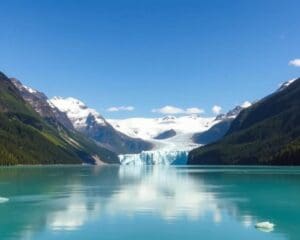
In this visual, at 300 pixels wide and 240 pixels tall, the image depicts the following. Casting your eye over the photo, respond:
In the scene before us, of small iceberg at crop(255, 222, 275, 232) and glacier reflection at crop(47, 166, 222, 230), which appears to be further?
glacier reflection at crop(47, 166, 222, 230)

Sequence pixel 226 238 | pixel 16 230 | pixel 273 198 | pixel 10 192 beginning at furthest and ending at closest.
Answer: pixel 10 192
pixel 273 198
pixel 16 230
pixel 226 238

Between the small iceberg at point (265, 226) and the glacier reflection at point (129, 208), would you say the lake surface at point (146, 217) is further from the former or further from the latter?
the small iceberg at point (265, 226)

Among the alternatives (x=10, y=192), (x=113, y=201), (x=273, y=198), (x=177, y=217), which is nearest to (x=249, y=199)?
(x=273, y=198)

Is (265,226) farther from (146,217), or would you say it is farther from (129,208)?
(129,208)

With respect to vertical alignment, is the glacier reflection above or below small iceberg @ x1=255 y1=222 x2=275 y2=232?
above

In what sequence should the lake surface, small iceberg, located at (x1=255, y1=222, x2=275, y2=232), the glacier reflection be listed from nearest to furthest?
the lake surface, small iceberg, located at (x1=255, y1=222, x2=275, y2=232), the glacier reflection

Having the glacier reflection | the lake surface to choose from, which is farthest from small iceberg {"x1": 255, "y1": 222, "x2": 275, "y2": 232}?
the glacier reflection

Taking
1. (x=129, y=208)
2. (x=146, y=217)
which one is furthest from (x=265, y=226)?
(x=129, y=208)

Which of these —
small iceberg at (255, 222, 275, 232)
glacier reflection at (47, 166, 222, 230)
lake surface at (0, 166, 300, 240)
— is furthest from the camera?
glacier reflection at (47, 166, 222, 230)

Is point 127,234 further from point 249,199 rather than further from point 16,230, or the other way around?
point 249,199

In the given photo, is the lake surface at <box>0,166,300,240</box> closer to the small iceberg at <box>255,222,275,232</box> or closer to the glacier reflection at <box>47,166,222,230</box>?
the glacier reflection at <box>47,166,222,230</box>

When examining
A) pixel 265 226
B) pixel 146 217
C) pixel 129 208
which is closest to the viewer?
Answer: pixel 265 226
